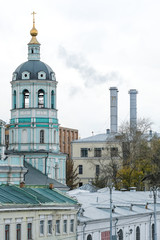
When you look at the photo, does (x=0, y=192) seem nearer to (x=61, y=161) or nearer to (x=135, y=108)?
(x=61, y=161)

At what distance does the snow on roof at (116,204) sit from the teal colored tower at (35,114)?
1693cm

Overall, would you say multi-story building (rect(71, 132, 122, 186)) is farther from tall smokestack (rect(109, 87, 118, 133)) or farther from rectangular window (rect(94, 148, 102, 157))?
tall smokestack (rect(109, 87, 118, 133))

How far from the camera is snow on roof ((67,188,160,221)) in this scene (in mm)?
55906

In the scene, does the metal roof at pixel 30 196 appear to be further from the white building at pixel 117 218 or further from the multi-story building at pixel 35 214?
the white building at pixel 117 218

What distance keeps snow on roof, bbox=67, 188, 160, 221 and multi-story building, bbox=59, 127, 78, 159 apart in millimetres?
81937

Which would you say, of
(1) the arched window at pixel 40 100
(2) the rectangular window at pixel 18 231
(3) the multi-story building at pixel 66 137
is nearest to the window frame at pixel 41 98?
(1) the arched window at pixel 40 100

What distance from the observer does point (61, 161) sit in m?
90.8

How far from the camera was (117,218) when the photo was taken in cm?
5569

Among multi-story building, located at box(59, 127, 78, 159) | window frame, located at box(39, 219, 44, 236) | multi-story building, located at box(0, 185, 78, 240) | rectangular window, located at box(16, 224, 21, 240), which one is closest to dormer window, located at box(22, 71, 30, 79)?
multi-story building, located at box(0, 185, 78, 240)

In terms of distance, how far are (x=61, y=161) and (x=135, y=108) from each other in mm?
32070

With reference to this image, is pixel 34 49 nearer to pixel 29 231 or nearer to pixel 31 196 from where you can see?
pixel 31 196

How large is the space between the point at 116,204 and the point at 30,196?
1427 cm

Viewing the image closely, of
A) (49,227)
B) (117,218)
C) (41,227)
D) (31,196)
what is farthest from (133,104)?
(41,227)

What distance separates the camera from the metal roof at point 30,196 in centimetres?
4597
